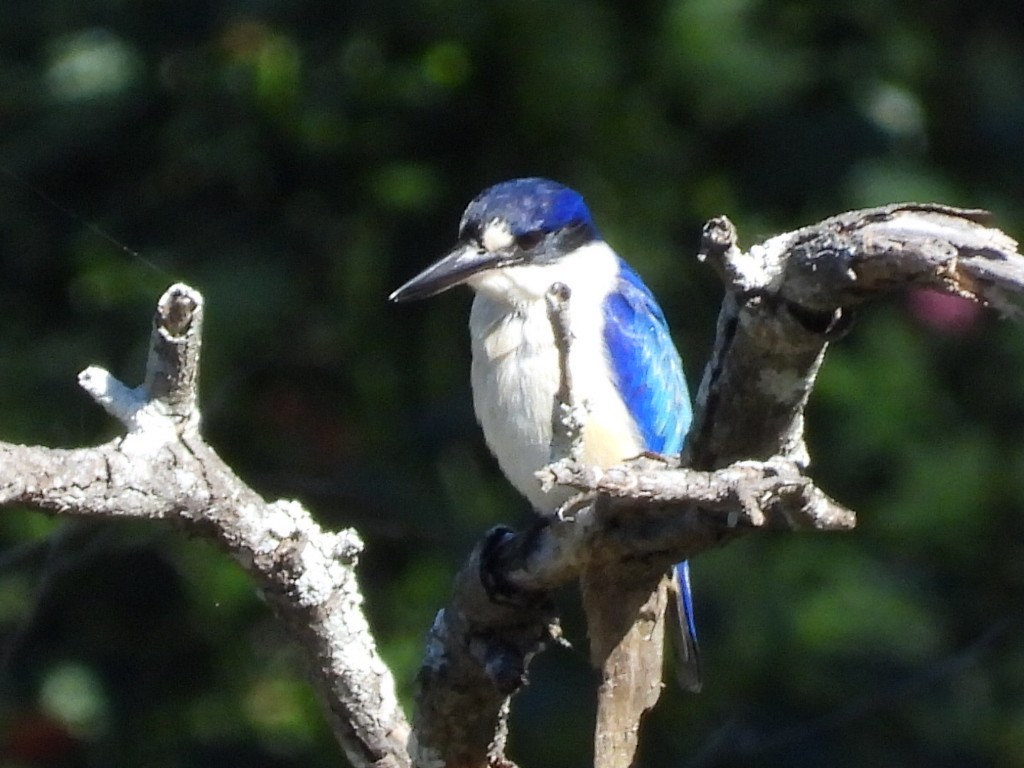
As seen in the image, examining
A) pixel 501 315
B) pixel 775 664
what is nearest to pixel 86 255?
pixel 501 315

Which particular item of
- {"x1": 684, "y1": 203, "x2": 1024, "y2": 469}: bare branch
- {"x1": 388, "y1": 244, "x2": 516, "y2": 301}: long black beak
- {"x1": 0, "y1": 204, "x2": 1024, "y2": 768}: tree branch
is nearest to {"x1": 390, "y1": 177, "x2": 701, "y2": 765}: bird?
{"x1": 388, "y1": 244, "x2": 516, "y2": 301}: long black beak

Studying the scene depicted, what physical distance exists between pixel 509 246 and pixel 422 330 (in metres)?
1.27

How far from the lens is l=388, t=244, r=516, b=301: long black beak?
2.99 metres

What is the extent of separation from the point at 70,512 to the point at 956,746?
113 inches

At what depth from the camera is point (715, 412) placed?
82.8 inches

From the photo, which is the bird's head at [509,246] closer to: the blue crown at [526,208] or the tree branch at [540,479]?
the blue crown at [526,208]

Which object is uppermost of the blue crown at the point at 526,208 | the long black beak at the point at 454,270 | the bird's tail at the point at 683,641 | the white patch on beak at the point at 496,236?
the blue crown at the point at 526,208

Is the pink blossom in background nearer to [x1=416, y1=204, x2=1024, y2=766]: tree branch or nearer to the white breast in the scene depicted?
the white breast

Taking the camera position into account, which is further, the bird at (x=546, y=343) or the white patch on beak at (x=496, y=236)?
the white patch on beak at (x=496, y=236)

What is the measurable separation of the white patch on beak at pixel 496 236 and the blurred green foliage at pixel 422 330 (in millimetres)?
1102

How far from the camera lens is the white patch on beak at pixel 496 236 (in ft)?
10.1

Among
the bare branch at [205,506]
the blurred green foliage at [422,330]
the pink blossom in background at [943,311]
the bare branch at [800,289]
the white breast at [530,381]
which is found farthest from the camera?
the pink blossom in background at [943,311]

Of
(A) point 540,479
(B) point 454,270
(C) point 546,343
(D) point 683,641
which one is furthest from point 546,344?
(A) point 540,479

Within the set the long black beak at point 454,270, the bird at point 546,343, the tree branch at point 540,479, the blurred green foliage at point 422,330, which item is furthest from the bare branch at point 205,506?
the blurred green foliage at point 422,330
